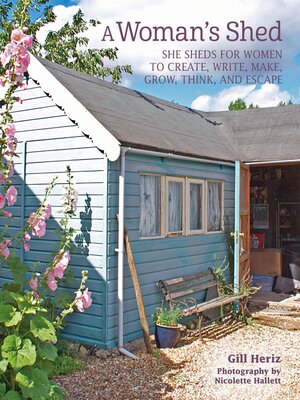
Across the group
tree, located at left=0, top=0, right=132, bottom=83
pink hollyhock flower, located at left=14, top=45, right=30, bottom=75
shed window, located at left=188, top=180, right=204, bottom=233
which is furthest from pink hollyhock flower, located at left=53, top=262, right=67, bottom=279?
tree, located at left=0, top=0, right=132, bottom=83

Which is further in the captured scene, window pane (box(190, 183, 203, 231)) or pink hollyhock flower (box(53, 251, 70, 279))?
window pane (box(190, 183, 203, 231))

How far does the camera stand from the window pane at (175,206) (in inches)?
265

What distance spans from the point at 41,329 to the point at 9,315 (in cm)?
22

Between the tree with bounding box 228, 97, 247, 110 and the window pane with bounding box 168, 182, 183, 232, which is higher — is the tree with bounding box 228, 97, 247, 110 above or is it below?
above

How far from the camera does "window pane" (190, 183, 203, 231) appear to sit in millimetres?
7293

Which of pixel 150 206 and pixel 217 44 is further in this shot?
pixel 217 44

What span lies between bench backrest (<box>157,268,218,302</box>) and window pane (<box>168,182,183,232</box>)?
29.6 inches

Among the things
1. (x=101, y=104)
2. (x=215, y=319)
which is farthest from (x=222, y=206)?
(x=101, y=104)

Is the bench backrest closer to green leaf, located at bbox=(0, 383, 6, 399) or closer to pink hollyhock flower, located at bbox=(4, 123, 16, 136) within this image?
green leaf, located at bbox=(0, 383, 6, 399)

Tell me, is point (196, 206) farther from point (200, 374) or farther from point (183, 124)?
point (200, 374)

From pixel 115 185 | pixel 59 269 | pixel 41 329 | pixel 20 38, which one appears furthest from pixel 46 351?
pixel 115 185

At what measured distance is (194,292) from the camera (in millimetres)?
7098

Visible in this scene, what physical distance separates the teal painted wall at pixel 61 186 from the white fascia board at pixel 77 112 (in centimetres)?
15

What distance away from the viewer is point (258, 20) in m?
7.49
